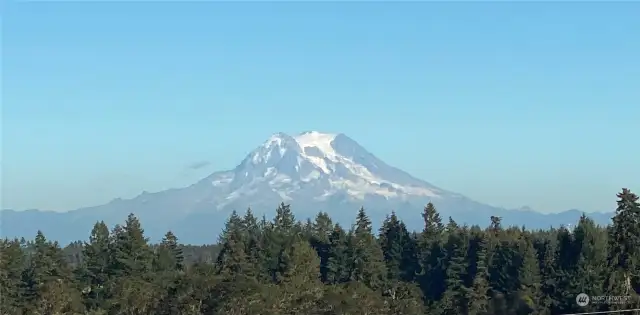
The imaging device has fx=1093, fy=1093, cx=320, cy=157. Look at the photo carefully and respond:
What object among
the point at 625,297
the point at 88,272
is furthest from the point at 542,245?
the point at 88,272

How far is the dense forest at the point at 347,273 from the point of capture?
187ft

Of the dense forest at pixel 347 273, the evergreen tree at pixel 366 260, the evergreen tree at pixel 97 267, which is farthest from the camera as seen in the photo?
the evergreen tree at pixel 366 260

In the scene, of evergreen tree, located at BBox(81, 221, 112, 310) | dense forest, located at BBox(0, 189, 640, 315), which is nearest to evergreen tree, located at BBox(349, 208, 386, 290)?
dense forest, located at BBox(0, 189, 640, 315)

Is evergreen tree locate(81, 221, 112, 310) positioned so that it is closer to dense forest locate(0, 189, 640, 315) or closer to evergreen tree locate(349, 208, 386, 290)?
dense forest locate(0, 189, 640, 315)

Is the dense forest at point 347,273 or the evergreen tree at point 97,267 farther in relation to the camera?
the evergreen tree at point 97,267

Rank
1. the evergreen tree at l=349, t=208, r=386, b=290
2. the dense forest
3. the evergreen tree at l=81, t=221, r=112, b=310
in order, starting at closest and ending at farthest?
1. the dense forest
2. the evergreen tree at l=81, t=221, r=112, b=310
3. the evergreen tree at l=349, t=208, r=386, b=290

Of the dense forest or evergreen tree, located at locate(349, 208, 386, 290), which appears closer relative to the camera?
the dense forest

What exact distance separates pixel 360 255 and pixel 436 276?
20.8ft

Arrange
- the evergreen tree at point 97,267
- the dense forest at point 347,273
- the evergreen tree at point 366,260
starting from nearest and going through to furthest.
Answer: the dense forest at point 347,273 → the evergreen tree at point 97,267 → the evergreen tree at point 366,260

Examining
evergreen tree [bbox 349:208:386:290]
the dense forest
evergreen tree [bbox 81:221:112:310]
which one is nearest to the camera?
the dense forest

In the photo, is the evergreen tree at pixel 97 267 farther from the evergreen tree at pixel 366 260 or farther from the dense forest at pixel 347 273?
the evergreen tree at pixel 366 260

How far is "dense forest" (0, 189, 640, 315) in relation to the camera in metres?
57.1

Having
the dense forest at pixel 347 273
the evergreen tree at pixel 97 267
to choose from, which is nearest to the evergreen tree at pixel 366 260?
the dense forest at pixel 347 273

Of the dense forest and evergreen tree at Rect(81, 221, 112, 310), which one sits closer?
the dense forest
